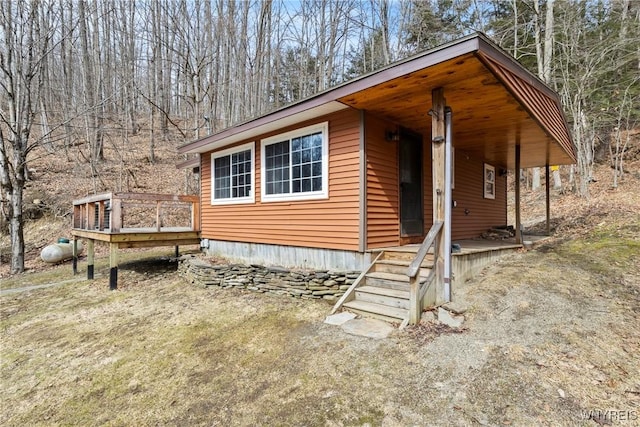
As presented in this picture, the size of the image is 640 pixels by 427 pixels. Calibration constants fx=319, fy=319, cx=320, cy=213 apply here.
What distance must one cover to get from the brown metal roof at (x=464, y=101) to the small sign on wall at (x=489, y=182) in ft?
5.13

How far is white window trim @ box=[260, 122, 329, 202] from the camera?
17.5 ft

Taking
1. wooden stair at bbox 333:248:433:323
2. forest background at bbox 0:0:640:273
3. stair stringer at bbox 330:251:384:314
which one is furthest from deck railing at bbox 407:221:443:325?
forest background at bbox 0:0:640:273

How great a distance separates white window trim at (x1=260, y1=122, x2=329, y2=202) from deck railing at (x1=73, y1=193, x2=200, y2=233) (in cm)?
249

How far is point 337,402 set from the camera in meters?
2.47

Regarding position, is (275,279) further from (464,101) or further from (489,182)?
(489,182)

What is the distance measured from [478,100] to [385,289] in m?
2.82

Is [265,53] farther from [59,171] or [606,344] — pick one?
[606,344]

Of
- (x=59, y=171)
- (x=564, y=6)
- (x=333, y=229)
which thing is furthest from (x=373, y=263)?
(x=59, y=171)

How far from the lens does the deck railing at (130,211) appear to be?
6500mm

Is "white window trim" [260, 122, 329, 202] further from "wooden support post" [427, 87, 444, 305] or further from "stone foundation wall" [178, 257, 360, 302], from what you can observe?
"wooden support post" [427, 87, 444, 305]

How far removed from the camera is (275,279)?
18.3 ft

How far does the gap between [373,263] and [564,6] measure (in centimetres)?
1443

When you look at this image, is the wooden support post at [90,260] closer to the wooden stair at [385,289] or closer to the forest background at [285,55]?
the forest background at [285,55]

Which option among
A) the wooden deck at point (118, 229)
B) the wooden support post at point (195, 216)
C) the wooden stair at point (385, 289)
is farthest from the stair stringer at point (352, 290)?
the wooden support post at point (195, 216)
